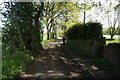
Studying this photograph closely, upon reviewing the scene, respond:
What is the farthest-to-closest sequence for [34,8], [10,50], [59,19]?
[59,19] < [34,8] < [10,50]

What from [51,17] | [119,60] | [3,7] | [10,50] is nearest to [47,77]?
[119,60]

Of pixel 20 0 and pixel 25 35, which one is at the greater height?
pixel 20 0

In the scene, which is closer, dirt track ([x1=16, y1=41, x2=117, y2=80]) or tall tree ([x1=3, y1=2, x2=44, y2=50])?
dirt track ([x1=16, y1=41, x2=117, y2=80])

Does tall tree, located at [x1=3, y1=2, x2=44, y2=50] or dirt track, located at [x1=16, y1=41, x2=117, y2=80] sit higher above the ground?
tall tree, located at [x1=3, y1=2, x2=44, y2=50]

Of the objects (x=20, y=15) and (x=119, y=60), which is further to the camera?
(x=20, y=15)

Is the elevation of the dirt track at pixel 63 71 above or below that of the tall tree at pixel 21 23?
below

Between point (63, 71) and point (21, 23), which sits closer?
point (63, 71)

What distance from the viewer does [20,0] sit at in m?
10.7

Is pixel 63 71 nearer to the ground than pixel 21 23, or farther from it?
nearer to the ground

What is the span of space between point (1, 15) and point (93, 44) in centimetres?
868

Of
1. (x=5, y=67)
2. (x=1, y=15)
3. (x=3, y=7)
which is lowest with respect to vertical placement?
(x=5, y=67)

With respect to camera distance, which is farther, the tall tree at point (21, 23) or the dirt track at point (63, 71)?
the tall tree at point (21, 23)

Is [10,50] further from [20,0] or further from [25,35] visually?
[20,0]

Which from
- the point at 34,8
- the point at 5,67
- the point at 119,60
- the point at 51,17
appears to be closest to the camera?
the point at 5,67
